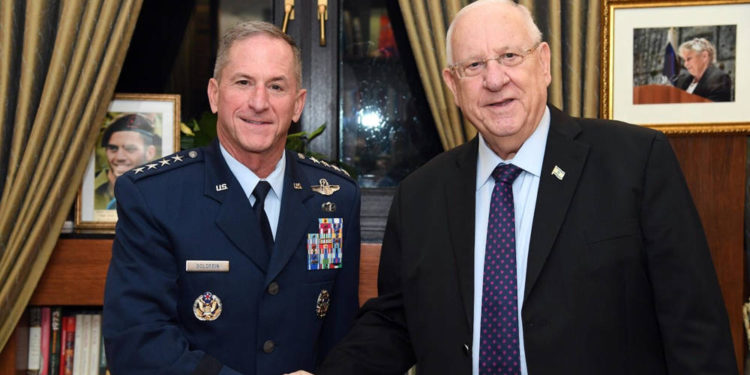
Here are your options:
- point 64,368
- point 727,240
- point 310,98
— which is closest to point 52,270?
point 64,368

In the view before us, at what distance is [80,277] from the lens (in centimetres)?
258

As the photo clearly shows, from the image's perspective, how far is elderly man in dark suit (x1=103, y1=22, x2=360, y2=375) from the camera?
158 centimetres

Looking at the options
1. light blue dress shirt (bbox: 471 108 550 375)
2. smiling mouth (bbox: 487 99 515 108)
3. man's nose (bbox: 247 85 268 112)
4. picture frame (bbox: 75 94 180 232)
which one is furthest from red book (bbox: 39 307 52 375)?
smiling mouth (bbox: 487 99 515 108)

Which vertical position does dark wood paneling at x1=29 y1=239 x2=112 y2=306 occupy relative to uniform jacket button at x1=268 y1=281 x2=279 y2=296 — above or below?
below

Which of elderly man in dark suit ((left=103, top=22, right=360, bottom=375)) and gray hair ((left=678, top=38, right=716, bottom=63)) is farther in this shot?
gray hair ((left=678, top=38, right=716, bottom=63))

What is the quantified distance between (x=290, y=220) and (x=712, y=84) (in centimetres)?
172

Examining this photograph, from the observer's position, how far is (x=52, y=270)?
2.60 metres

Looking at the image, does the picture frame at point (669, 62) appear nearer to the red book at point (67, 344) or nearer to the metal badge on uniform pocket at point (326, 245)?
the metal badge on uniform pocket at point (326, 245)

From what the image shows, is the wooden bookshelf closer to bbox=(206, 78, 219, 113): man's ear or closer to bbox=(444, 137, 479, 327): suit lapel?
bbox=(444, 137, 479, 327): suit lapel

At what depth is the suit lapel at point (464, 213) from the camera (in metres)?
1.63

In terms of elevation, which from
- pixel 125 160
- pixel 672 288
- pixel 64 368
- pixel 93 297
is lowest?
pixel 64 368

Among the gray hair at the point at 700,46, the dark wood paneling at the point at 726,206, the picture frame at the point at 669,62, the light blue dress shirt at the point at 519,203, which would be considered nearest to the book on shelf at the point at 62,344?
the light blue dress shirt at the point at 519,203

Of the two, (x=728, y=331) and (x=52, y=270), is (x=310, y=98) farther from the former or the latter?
(x=728, y=331)

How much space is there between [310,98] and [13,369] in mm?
1521
